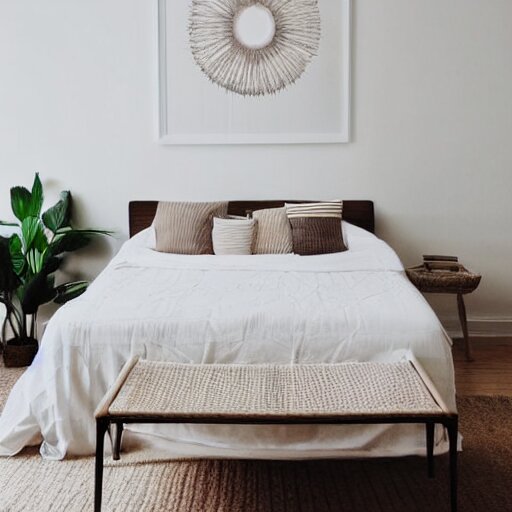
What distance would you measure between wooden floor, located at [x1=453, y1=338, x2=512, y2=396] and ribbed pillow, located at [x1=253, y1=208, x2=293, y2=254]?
113 centimetres

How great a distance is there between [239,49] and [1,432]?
2.55 meters

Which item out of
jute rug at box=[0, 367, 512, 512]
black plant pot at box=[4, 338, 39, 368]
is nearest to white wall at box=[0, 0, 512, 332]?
black plant pot at box=[4, 338, 39, 368]

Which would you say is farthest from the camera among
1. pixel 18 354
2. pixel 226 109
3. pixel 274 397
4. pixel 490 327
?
pixel 490 327

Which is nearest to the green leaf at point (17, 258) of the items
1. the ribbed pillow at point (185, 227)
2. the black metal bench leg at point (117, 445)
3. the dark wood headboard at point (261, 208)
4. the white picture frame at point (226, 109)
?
the dark wood headboard at point (261, 208)

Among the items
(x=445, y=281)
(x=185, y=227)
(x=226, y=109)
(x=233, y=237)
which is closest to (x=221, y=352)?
(x=233, y=237)

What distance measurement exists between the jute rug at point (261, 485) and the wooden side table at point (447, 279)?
1.20 metres

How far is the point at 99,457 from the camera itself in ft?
6.72

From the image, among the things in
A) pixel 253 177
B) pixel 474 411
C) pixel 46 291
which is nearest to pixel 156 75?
pixel 253 177

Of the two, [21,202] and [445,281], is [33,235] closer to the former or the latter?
[21,202]

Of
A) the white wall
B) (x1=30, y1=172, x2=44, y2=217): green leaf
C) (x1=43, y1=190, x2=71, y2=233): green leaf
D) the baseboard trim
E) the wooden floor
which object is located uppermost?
the white wall

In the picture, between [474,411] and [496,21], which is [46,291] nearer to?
[474,411]

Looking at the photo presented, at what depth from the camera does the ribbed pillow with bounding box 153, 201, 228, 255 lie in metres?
3.70

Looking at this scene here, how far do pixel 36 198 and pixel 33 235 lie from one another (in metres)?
0.25

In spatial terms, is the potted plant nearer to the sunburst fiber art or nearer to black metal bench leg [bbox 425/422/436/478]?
the sunburst fiber art
